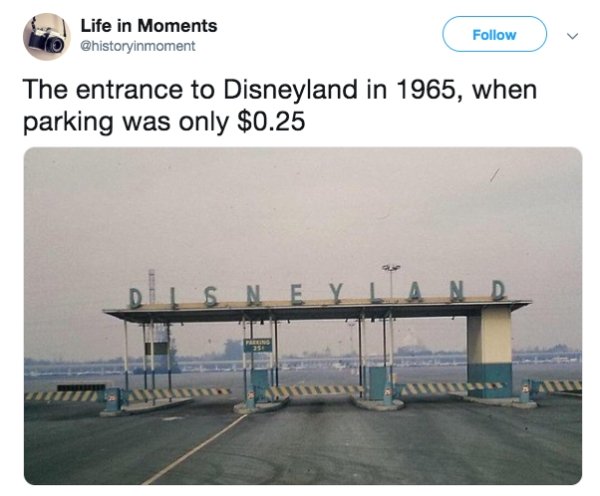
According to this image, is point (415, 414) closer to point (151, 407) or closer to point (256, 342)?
point (256, 342)

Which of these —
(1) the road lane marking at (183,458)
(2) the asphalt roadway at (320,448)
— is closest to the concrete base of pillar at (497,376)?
(2) the asphalt roadway at (320,448)

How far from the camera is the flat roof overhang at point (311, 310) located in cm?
2525

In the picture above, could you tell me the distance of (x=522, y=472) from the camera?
11695 mm

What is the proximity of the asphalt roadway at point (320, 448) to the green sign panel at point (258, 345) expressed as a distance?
268 centimetres

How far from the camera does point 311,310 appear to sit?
Result: 90.2 ft
